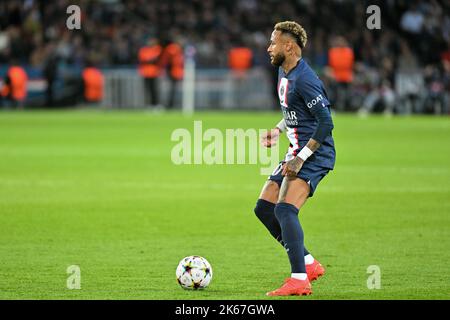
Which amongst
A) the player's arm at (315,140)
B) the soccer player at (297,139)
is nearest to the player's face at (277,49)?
the soccer player at (297,139)

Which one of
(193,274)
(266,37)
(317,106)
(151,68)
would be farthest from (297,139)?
(266,37)

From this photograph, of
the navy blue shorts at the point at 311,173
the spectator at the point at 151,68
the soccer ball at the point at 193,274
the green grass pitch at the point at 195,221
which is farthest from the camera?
the spectator at the point at 151,68

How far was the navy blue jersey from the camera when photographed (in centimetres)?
902

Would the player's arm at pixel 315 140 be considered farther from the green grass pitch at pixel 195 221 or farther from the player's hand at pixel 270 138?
the green grass pitch at pixel 195 221

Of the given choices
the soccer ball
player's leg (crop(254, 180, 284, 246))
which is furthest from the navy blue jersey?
the soccer ball

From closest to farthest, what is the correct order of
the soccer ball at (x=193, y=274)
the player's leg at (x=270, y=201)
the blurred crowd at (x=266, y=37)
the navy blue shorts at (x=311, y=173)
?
1. the navy blue shorts at (x=311, y=173)
2. the soccer ball at (x=193, y=274)
3. the player's leg at (x=270, y=201)
4. the blurred crowd at (x=266, y=37)

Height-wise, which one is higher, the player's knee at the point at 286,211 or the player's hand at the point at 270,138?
the player's hand at the point at 270,138

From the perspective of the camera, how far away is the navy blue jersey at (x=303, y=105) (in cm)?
902

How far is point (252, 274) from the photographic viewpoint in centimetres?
1018

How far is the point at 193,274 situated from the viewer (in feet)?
30.3

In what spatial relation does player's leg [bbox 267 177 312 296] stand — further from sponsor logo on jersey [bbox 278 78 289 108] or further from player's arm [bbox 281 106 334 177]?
sponsor logo on jersey [bbox 278 78 289 108]

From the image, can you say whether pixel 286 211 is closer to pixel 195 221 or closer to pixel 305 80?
pixel 305 80

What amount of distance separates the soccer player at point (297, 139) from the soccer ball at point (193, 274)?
649mm
